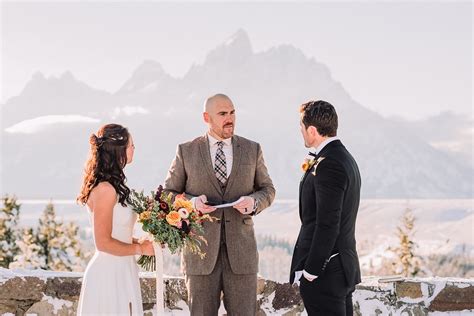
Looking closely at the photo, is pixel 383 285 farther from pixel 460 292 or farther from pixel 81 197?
pixel 81 197

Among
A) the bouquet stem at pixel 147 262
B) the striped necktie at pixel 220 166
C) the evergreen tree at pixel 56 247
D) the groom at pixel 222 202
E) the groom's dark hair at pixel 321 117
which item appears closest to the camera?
the groom's dark hair at pixel 321 117

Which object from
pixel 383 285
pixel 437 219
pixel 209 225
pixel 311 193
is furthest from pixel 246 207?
pixel 437 219

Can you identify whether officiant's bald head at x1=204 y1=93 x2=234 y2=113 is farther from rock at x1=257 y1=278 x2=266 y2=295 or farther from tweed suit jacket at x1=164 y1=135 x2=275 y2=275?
rock at x1=257 y1=278 x2=266 y2=295

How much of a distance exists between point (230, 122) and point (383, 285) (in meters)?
2.13

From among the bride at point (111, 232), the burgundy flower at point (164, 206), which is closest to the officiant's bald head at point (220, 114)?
the bride at point (111, 232)

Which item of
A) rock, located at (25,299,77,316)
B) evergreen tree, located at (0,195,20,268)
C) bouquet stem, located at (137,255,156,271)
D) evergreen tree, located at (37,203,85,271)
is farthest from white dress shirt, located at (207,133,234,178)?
evergreen tree, located at (37,203,85,271)

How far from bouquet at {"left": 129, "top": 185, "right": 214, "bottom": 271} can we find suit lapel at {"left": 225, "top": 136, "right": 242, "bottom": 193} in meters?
0.63

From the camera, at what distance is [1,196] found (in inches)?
797

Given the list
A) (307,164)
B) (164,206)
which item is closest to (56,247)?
(164,206)

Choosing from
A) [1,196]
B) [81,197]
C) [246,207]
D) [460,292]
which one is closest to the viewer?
[81,197]

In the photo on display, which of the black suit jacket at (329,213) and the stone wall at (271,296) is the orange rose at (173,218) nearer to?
the black suit jacket at (329,213)

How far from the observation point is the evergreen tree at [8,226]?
19.8 meters

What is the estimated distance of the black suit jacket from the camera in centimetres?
406

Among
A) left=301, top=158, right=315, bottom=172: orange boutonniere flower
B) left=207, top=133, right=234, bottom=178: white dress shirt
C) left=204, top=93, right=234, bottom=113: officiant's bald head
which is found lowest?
Result: left=301, top=158, right=315, bottom=172: orange boutonniere flower
